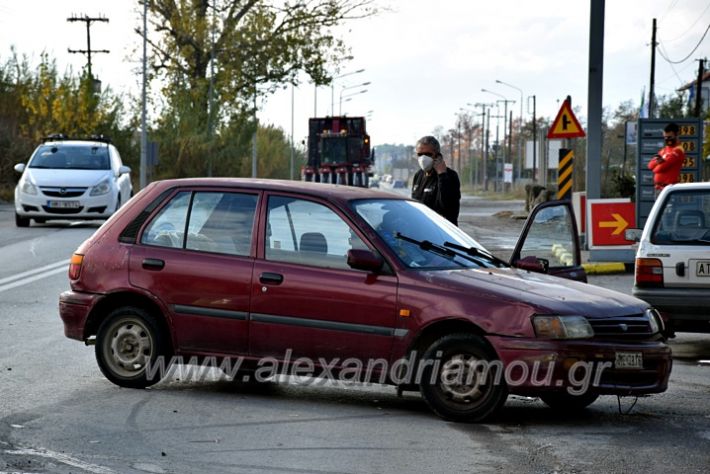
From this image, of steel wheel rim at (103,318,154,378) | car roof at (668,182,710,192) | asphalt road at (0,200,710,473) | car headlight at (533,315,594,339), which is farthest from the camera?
car roof at (668,182,710,192)

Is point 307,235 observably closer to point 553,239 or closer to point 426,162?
point 553,239

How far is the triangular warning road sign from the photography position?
23094mm

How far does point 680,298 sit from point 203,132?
1708 inches

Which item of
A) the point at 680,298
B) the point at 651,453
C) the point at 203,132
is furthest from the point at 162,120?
the point at 651,453

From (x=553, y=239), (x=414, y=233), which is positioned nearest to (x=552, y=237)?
(x=553, y=239)

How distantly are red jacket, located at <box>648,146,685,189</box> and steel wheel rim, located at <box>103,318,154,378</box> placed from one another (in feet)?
36.1

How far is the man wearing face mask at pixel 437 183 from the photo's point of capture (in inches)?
469

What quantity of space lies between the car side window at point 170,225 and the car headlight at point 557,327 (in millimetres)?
2609

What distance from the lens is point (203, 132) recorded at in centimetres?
5381

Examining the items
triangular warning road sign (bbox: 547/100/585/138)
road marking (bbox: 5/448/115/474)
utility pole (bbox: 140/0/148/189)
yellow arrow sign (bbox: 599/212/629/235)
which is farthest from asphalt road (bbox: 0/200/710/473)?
utility pole (bbox: 140/0/148/189)

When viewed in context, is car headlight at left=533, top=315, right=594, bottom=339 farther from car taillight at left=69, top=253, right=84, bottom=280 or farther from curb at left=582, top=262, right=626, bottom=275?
curb at left=582, top=262, right=626, bottom=275

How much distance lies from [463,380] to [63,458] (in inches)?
97.7

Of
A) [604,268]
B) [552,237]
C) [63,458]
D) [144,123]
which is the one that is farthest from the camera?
[144,123]

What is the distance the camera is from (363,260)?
8406 mm
